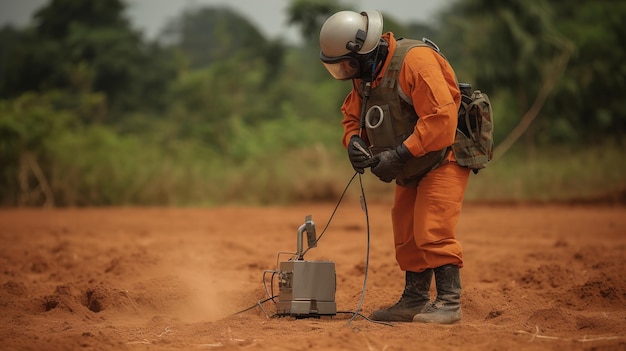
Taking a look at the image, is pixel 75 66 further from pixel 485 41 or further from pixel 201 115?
pixel 485 41

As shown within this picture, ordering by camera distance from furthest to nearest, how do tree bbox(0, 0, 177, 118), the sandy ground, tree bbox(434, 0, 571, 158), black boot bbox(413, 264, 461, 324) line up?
tree bbox(0, 0, 177, 118)
tree bbox(434, 0, 571, 158)
black boot bbox(413, 264, 461, 324)
the sandy ground

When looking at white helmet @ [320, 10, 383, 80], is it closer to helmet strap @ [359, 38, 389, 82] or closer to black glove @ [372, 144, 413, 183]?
helmet strap @ [359, 38, 389, 82]

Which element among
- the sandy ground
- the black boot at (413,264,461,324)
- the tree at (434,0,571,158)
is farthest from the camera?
the tree at (434,0,571,158)

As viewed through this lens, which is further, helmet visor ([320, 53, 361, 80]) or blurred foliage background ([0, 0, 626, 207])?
blurred foliage background ([0, 0, 626, 207])

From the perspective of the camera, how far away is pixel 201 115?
991 inches

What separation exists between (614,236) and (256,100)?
18263 mm

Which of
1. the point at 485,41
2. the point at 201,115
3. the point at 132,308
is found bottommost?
the point at 132,308

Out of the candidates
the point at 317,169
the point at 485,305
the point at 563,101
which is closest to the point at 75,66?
the point at 317,169

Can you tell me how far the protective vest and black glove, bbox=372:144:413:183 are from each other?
14 cm

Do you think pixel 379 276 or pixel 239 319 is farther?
pixel 379 276

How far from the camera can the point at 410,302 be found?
5.27 m

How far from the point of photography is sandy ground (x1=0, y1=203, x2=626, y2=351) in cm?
425

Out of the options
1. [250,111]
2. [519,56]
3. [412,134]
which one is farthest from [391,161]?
[250,111]

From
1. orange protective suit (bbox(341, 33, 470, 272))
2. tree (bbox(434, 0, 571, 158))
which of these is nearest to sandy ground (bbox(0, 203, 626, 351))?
orange protective suit (bbox(341, 33, 470, 272))
